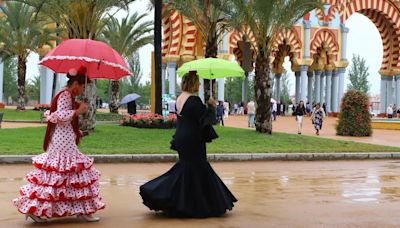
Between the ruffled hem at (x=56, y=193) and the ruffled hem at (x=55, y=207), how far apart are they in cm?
6

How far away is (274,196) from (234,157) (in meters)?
5.32

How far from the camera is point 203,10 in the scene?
2200cm

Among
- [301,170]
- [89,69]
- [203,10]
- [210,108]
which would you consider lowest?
[301,170]

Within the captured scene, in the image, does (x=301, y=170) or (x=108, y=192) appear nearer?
(x=108, y=192)

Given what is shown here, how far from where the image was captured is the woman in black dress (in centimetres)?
612

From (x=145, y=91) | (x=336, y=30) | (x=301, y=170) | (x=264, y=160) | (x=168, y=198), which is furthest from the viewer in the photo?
(x=145, y=91)

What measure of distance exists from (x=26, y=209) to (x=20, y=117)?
79.4ft

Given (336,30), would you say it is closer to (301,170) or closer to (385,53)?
(385,53)

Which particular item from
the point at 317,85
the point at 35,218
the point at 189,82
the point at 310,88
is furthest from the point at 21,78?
the point at 35,218

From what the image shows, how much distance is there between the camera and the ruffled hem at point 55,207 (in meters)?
5.59

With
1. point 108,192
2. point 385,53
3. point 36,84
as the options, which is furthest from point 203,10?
point 36,84

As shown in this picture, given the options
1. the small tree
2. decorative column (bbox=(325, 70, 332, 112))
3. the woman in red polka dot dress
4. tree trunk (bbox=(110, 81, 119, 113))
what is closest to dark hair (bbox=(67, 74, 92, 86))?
the woman in red polka dot dress

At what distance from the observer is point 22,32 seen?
3331 centimetres

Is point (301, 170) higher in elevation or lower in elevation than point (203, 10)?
lower
